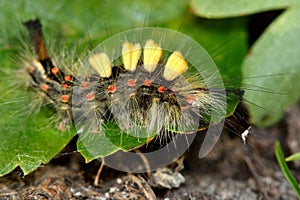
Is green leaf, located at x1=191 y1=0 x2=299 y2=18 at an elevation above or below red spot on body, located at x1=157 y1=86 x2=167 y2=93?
above

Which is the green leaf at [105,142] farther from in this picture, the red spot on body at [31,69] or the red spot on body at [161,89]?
the red spot on body at [31,69]

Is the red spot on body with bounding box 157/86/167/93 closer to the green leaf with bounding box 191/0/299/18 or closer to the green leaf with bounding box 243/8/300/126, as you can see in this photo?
the green leaf with bounding box 243/8/300/126

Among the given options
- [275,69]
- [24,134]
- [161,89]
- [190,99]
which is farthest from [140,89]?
[275,69]

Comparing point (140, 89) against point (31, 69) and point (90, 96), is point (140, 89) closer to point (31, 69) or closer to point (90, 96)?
point (90, 96)

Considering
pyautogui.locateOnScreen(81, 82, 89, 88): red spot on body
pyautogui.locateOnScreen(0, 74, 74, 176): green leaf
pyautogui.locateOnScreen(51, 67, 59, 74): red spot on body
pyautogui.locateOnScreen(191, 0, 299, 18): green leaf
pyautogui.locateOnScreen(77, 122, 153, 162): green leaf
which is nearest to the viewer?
pyautogui.locateOnScreen(77, 122, 153, 162): green leaf

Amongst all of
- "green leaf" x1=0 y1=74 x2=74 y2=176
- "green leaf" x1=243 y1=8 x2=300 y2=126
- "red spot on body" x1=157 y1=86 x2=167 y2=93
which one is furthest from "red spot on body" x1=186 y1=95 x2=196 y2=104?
"green leaf" x1=0 y1=74 x2=74 y2=176

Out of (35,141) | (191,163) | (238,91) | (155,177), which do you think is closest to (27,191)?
(35,141)
